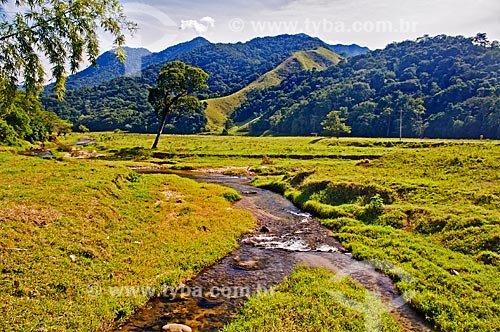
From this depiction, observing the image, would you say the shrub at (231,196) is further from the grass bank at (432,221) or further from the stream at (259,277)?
the stream at (259,277)

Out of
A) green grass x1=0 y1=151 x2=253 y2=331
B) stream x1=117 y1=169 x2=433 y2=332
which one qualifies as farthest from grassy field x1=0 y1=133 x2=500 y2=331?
stream x1=117 y1=169 x2=433 y2=332

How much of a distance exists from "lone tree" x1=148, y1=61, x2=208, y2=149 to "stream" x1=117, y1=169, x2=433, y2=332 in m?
47.1

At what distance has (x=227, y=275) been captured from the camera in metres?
15.4

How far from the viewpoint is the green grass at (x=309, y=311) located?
10.8 m

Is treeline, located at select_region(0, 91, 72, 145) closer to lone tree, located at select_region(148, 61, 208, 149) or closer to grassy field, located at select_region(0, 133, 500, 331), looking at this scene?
lone tree, located at select_region(148, 61, 208, 149)

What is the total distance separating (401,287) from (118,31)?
15876mm

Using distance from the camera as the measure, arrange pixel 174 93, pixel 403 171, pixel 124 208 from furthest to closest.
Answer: pixel 174 93 → pixel 403 171 → pixel 124 208

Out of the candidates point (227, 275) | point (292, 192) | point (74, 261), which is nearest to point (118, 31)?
point (74, 261)

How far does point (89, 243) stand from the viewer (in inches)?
582

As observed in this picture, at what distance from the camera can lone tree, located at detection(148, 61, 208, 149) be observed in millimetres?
64500

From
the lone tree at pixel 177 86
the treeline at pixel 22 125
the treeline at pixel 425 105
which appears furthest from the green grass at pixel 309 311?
the treeline at pixel 425 105

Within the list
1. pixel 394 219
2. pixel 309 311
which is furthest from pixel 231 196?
pixel 309 311

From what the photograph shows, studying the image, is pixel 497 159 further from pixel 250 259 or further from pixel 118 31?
pixel 118 31

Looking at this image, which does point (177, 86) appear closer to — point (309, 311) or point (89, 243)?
point (89, 243)
